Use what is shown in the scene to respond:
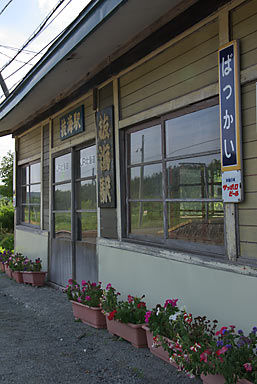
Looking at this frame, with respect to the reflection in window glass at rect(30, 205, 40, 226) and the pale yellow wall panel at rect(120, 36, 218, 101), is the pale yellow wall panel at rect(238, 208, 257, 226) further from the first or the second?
the reflection in window glass at rect(30, 205, 40, 226)

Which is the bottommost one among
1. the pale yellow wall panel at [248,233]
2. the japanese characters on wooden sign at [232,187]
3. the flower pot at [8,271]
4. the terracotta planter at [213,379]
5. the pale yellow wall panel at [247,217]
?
the flower pot at [8,271]

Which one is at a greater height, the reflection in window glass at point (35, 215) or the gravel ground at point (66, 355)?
the reflection in window glass at point (35, 215)

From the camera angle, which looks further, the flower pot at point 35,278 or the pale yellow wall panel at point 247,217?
the flower pot at point 35,278

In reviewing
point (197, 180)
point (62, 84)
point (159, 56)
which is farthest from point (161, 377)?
point (62, 84)

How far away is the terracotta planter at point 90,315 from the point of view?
15.4ft

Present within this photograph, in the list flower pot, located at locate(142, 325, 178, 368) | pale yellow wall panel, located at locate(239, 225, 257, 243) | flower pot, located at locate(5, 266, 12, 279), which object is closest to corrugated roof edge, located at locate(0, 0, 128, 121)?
pale yellow wall panel, located at locate(239, 225, 257, 243)

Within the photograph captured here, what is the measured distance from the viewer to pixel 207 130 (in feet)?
12.1

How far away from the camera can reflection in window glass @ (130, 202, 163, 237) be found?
4.41m

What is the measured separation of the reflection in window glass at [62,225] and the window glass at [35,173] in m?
1.41

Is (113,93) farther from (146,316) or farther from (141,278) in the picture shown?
(146,316)

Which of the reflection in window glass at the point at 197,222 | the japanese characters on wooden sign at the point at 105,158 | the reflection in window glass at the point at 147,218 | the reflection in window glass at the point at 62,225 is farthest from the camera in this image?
the reflection in window glass at the point at 62,225

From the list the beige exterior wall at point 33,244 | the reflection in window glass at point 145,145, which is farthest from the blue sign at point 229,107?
the beige exterior wall at point 33,244

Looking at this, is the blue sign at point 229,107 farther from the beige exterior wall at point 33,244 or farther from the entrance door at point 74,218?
the beige exterior wall at point 33,244

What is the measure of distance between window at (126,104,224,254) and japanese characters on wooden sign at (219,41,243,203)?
0.22 meters
